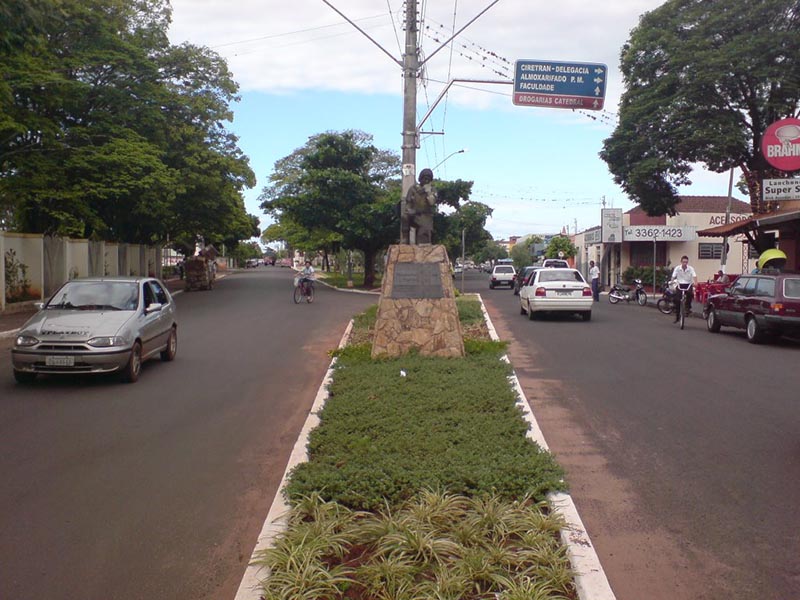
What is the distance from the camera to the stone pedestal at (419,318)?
40.1 feet

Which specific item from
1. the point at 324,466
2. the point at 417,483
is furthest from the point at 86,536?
the point at 417,483

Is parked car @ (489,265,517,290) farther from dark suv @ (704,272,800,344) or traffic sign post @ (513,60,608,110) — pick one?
traffic sign post @ (513,60,608,110)

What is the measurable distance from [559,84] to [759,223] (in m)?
11.8

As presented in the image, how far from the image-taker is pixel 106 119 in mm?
26328

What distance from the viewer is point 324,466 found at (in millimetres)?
6031

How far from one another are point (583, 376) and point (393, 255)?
3.60 metres

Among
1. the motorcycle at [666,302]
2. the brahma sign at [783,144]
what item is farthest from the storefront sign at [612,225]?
the brahma sign at [783,144]

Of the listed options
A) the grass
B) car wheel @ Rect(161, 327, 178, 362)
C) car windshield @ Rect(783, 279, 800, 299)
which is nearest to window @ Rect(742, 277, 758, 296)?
car windshield @ Rect(783, 279, 800, 299)

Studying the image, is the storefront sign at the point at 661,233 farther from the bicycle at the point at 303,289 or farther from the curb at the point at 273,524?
the curb at the point at 273,524

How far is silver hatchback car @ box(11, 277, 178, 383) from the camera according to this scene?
33.5 ft

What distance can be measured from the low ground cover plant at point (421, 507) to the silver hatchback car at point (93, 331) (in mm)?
3700

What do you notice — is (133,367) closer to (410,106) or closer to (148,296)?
(148,296)

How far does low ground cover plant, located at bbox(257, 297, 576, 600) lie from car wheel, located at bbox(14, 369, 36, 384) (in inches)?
189

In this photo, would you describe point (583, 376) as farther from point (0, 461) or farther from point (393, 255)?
point (0, 461)
